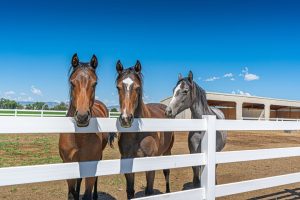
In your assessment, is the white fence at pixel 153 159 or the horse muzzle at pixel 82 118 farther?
the horse muzzle at pixel 82 118

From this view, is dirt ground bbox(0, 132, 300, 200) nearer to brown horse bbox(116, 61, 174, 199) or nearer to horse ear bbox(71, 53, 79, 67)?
brown horse bbox(116, 61, 174, 199)

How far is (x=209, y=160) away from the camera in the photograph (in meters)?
4.38

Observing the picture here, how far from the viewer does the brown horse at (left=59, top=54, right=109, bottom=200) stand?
3.06 m

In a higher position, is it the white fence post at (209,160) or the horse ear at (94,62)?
the horse ear at (94,62)

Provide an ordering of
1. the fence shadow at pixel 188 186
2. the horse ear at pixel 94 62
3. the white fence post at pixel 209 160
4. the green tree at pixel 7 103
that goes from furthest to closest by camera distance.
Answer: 1. the green tree at pixel 7 103
2. the fence shadow at pixel 188 186
3. the white fence post at pixel 209 160
4. the horse ear at pixel 94 62

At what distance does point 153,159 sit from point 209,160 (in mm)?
932

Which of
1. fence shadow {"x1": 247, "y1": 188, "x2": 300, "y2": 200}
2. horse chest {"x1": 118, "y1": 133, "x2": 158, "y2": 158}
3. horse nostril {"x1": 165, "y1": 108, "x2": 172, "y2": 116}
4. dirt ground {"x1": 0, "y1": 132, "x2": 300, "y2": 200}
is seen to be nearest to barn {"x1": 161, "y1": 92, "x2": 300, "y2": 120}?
dirt ground {"x1": 0, "y1": 132, "x2": 300, "y2": 200}

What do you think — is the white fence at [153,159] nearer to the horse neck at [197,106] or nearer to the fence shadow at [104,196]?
A: the horse neck at [197,106]

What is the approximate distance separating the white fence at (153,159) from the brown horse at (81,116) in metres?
0.25

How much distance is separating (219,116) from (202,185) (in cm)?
336

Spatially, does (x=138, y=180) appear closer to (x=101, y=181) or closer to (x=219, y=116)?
(x=101, y=181)

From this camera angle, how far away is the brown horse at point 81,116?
3059mm

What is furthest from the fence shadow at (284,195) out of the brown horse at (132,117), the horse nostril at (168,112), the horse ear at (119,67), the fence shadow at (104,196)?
the horse ear at (119,67)

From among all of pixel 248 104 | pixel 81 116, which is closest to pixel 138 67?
pixel 81 116
